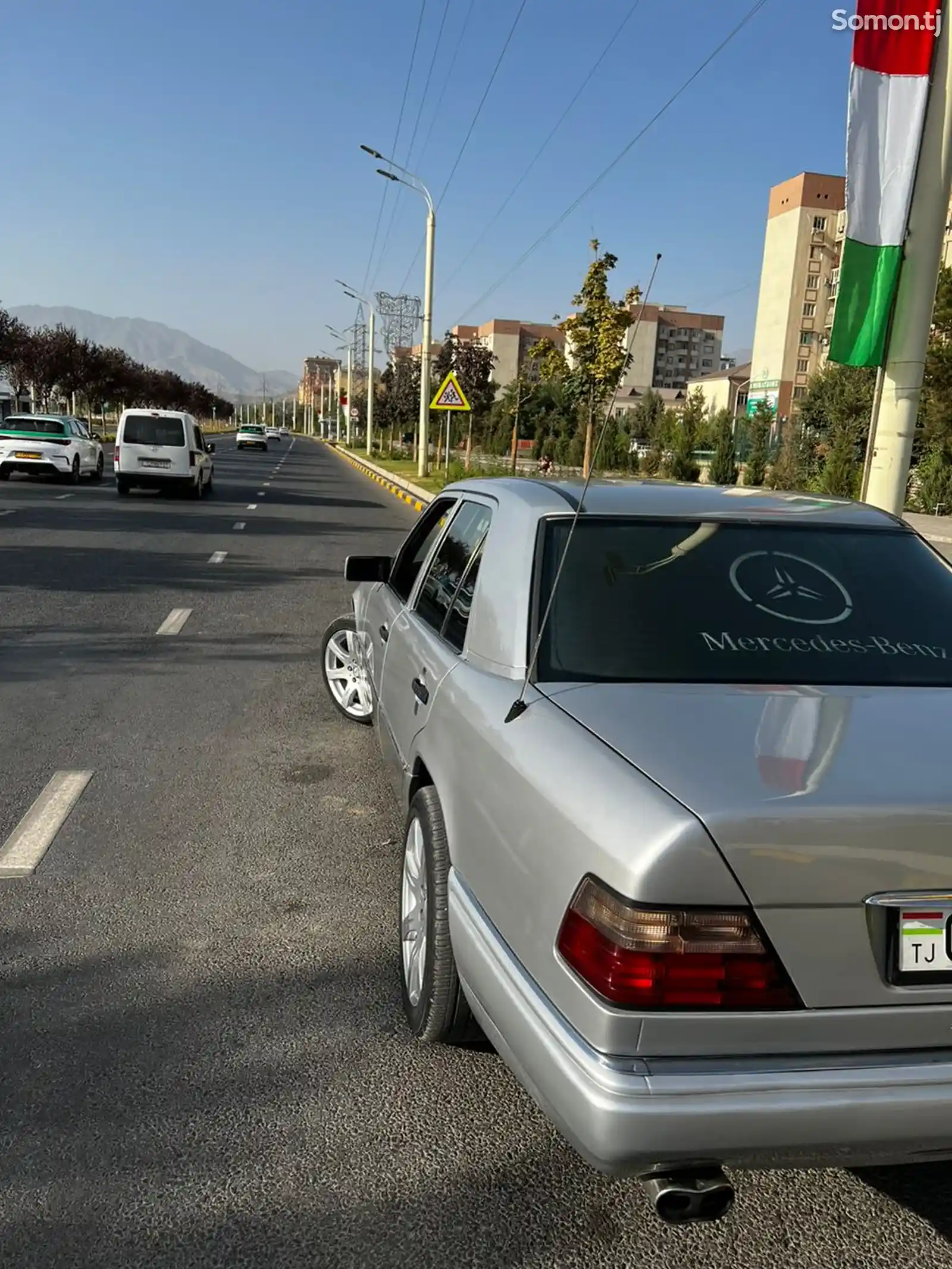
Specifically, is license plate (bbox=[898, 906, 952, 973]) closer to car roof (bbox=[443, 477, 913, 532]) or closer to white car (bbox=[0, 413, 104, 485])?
car roof (bbox=[443, 477, 913, 532])

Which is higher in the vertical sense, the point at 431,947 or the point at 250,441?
the point at 431,947

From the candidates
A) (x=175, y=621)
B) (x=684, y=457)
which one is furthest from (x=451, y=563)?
(x=684, y=457)

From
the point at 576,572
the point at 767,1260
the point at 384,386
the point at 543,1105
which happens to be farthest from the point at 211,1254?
the point at 384,386

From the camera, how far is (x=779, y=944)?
193cm

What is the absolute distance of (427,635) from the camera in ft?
12.0

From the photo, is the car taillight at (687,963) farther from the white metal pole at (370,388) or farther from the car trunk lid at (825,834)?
the white metal pole at (370,388)

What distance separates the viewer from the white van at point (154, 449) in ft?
73.4

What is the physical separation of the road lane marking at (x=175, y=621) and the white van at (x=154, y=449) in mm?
13663

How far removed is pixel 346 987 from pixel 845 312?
20.1ft

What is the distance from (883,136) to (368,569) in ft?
15.8

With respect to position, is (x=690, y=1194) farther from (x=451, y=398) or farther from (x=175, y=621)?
A: (x=451, y=398)

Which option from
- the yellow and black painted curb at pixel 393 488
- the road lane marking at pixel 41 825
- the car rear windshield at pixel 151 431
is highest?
the car rear windshield at pixel 151 431

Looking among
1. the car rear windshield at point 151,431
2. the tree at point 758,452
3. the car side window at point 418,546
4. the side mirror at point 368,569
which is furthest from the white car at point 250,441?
the car side window at point 418,546

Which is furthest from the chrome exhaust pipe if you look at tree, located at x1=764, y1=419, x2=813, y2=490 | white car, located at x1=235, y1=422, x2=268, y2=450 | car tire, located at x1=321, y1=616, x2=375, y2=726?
white car, located at x1=235, y1=422, x2=268, y2=450
